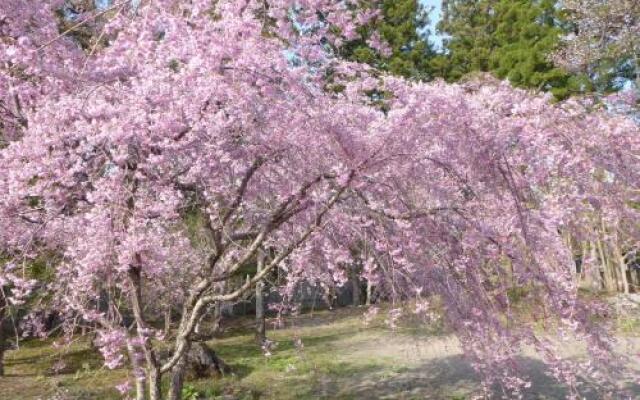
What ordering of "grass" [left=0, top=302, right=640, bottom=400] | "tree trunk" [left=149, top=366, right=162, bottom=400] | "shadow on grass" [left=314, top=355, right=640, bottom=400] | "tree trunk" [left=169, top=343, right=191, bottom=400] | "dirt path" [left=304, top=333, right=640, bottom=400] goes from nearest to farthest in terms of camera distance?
"tree trunk" [left=149, top=366, right=162, bottom=400] → "tree trunk" [left=169, top=343, right=191, bottom=400] → "shadow on grass" [left=314, top=355, right=640, bottom=400] → "dirt path" [left=304, top=333, right=640, bottom=400] → "grass" [left=0, top=302, right=640, bottom=400]

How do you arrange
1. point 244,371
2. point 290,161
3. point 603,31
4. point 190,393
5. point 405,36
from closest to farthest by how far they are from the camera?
point 290,161, point 190,393, point 244,371, point 603,31, point 405,36

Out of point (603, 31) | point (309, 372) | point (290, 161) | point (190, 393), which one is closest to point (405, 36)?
point (603, 31)

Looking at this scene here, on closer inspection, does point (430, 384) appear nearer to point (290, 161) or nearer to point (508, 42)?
point (290, 161)

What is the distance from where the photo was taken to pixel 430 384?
8.39 metres

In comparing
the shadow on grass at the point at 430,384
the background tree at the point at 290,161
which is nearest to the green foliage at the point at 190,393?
the shadow on grass at the point at 430,384

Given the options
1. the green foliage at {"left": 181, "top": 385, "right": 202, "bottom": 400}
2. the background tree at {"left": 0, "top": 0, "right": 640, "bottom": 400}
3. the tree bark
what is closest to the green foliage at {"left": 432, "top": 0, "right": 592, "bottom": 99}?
the green foliage at {"left": 181, "top": 385, "right": 202, "bottom": 400}

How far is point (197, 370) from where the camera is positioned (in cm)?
912

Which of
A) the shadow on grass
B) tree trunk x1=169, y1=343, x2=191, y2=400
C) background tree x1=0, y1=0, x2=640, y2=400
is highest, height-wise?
background tree x1=0, y1=0, x2=640, y2=400

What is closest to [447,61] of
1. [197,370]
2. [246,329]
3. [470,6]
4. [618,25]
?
[470,6]

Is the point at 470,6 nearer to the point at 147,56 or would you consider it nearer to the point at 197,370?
the point at 197,370

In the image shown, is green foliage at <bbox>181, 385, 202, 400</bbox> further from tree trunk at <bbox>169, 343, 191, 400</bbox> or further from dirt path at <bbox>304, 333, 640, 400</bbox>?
tree trunk at <bbox>169, 343, 191, 400</bbox>

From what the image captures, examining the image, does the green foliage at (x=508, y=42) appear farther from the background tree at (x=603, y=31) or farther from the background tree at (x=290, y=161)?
the background tree at (x=290, y=161)

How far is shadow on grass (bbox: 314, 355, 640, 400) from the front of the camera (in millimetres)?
7617

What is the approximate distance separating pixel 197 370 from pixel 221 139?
663 centimetres
